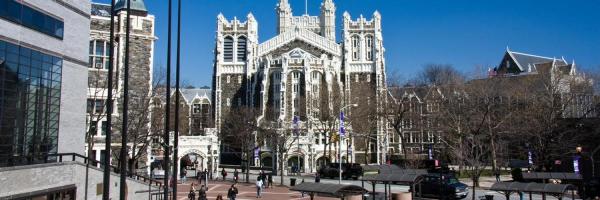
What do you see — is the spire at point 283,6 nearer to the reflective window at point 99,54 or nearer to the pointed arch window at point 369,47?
the pointed arch window at point 369,47

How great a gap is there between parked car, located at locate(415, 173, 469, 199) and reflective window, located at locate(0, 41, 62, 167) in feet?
64.9

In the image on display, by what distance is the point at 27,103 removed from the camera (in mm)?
21328

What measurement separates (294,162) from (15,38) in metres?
56.9

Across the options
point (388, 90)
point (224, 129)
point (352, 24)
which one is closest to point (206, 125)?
point (224, 129)

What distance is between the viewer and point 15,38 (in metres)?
20.3

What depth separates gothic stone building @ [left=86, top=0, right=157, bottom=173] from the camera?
38.9 meters

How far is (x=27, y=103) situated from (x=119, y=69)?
18.8 m

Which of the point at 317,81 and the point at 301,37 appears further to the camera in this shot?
the point at 301,37

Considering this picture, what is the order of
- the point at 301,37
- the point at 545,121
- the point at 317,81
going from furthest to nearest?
the point at 301,37
the point at 317,81
the point at 545,121

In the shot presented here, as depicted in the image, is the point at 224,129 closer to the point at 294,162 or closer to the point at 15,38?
the point at 294,162

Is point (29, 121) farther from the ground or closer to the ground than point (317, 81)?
closer to the ground

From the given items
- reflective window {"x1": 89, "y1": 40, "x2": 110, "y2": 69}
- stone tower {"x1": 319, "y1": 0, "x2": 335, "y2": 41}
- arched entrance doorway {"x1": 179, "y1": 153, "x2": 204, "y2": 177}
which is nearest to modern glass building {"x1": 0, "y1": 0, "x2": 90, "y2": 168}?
reflective window {"x1": 89, "y1": 40, "x2": 110, "y2": 69}

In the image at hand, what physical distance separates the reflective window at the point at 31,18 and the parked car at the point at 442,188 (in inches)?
816

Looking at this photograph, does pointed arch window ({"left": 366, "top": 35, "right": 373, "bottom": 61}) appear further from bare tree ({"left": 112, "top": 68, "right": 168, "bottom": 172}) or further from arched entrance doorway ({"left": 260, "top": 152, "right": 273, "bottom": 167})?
bare tree ({"left": 112, "top": 68, "right": 168, "bottom": 172})
